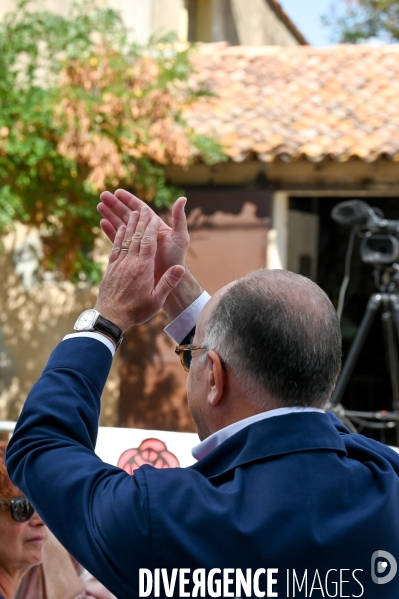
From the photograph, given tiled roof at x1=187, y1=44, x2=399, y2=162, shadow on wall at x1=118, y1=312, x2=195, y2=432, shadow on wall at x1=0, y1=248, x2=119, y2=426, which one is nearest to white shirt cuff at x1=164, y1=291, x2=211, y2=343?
tiled roof at x1=187, y1=44, x2=399, y2=162

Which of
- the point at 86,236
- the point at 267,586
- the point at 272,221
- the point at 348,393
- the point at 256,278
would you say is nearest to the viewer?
the point at 267,586

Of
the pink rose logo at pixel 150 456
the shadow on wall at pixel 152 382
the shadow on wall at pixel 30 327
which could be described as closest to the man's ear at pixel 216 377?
the pink rose logo at pixel 150 456

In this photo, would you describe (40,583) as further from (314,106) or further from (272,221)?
(314,106)

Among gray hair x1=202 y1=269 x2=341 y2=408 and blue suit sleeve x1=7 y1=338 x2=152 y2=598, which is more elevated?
gray hair x1=202 y1=269 x2=341 y2=408

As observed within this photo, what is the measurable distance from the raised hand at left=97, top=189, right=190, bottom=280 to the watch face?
11.2 inches

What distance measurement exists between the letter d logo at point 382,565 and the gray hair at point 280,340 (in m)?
0.25

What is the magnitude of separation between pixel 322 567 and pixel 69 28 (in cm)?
615

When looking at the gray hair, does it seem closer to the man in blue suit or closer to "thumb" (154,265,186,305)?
the man in blue suit

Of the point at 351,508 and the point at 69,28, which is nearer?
the point at 351,508

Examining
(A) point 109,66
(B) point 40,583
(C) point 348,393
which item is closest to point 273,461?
(B) point 40,583

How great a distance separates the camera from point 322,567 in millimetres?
1207

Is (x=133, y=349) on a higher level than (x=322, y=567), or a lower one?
lower

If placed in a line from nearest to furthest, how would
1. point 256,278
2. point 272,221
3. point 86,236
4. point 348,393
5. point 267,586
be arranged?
point 267,586 → point 256,278 → point 86,236 → point 272,221 → point 348,393

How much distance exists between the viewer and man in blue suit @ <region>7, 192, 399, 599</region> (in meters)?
1.18
